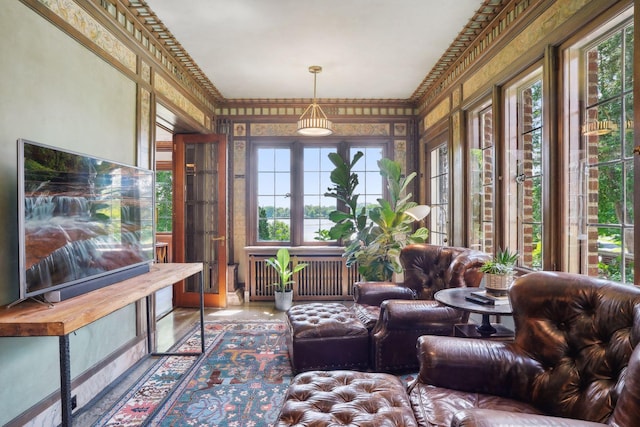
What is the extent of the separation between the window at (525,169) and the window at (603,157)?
1.02 ft

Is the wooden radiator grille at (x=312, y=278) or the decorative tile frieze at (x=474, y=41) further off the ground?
the decorative tile frieze at (x=474, y=41)

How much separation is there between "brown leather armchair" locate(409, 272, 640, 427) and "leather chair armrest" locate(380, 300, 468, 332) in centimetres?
79

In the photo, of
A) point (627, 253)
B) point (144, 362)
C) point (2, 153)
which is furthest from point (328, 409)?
point (144, 362)

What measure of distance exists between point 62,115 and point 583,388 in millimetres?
2958

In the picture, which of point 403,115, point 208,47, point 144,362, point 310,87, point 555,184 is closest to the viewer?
point 555,184

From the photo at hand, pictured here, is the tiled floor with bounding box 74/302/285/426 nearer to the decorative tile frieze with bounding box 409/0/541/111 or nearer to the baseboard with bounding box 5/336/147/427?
the baseboard with bounding box 5/336/147/427

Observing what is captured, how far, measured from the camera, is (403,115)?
204 inches

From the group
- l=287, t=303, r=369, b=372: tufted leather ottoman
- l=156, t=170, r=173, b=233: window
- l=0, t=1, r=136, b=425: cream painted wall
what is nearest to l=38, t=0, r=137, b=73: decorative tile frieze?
l=0, t=1, r=136, b=425: cream painted wall

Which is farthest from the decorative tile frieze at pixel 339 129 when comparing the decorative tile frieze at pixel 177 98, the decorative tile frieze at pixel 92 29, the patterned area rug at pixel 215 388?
the patterned area rug at pixel 215 388

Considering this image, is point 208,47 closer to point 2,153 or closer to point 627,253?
point 2,153

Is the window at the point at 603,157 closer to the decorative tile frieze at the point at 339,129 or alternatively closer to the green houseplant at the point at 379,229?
the green houseplant at the point at 379,229

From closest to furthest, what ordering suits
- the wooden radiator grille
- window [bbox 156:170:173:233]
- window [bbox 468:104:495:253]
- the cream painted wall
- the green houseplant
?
the cream painted wall
window [bbox 468:104:495:253]
the green houseplant
the wooden radiator grille
window [bbox 156:170:173:233]

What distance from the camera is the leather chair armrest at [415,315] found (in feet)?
8.33

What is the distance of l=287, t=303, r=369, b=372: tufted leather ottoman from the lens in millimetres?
2598
